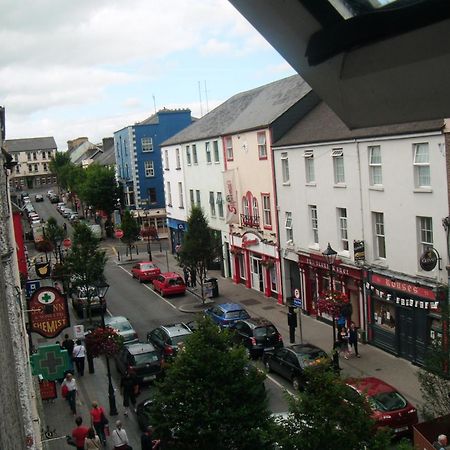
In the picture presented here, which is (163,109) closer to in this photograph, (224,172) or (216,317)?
(224,172)

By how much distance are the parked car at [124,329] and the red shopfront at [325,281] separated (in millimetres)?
8115

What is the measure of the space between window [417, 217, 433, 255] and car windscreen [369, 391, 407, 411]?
267 inches

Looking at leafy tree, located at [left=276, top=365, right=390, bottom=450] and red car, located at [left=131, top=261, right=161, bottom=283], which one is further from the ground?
leafy tree, located at [left=276, top=365, right=390, bottom=450]

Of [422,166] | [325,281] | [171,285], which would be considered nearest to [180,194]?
[171,285]

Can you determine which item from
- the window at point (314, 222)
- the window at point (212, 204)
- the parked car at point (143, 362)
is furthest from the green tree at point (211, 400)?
the window at point (212, 204)

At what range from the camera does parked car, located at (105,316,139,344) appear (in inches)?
999

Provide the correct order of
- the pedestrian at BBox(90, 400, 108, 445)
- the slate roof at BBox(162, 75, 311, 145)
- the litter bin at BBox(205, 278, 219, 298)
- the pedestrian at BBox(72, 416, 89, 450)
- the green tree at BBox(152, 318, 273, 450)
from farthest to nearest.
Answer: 1. the litter bin at BBox(205, 278, 219, 298)
2. the slate roof at BBox(162, 75, 311, 145)
3. the pedestrian at BBox(90, 400, 108, 445)
4. the pedestrian at BBox(72, 416, 89, 450)
5. the green tree at BBox(152, 318, 273, 450)

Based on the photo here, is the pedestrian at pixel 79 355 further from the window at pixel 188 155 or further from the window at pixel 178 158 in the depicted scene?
the window at pixel 178 158

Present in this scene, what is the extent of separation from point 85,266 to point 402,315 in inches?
597

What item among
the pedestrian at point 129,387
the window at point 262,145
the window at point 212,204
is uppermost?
the window at point 262,145

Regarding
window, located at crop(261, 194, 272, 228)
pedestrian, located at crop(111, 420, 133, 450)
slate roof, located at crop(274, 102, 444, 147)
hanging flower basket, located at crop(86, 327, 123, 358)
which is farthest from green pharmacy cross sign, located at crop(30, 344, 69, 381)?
window, located at crop(261, 194, 272, 228)

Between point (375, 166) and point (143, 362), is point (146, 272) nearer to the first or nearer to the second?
point (143, 362)

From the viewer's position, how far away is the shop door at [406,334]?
73.2 ft

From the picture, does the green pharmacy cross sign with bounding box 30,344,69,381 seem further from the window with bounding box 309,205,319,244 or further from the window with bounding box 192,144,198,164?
the window with bounding box 192,144,198,164
